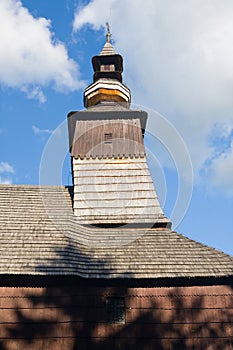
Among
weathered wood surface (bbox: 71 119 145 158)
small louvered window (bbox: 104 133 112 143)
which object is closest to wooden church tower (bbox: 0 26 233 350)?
weathered wood surface (bbox: 71 119 145 158)

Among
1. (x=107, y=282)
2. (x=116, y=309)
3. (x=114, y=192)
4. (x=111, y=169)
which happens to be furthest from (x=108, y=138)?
(x=116, y=309)

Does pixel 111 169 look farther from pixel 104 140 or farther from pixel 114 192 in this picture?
pixel 104 140

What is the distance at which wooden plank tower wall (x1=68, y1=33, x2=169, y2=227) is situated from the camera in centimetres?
1316

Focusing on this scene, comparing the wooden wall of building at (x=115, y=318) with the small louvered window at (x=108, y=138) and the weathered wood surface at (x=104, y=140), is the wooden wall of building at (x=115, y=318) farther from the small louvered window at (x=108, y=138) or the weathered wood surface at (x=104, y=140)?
the small louvered window at (x=108, y=138)

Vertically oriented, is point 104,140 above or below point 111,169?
above

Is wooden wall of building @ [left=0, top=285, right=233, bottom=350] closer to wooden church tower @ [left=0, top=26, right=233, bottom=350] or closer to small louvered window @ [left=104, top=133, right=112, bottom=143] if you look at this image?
wooden church tower @ [left=0, top=26, right=233, bottom=350]

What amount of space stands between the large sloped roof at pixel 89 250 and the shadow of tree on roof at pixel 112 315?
195 mm

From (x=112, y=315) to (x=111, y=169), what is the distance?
5.95 metres

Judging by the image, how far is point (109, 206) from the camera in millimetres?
13500

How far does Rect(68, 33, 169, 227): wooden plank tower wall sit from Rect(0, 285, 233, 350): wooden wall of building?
3047 mm

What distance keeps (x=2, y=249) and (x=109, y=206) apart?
4149mm

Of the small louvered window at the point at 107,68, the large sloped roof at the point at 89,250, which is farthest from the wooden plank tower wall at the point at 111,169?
the small louvered window at the point at 107,68

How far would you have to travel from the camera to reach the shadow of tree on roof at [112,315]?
31.1 feet

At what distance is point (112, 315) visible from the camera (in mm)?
9938
